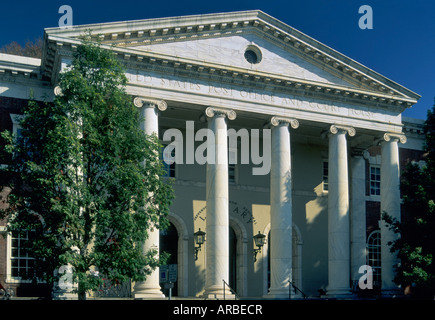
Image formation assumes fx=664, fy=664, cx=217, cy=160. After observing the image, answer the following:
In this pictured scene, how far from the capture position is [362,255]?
37.2 m

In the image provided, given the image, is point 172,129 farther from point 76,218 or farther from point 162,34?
point 76,218

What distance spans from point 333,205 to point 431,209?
186 inches

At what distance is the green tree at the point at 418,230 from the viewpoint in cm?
3172

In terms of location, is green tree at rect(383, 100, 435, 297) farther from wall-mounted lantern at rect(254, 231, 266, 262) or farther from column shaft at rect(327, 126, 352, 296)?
wall-mounted lantern at rect(254, 231, 266, 262)

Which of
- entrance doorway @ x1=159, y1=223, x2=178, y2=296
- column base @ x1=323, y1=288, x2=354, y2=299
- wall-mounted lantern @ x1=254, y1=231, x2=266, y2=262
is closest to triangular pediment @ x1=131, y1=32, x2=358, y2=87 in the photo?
wall-mounted lantern @ x1=254, y1=231, x2=266, y2=262

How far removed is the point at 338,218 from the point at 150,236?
10.2 m

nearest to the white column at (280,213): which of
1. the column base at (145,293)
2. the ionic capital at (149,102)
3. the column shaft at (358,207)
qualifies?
the ionic capital at (149,102)

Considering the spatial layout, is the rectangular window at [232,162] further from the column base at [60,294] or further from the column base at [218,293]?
the column base at [60,294]

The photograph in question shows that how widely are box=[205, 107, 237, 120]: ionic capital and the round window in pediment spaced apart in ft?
11.0

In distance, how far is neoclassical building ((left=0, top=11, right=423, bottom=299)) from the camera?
29750mm

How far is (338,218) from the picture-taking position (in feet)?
109

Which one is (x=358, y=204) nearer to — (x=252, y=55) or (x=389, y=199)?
(x=389, y=199)

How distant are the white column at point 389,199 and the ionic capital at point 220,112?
9158mm
